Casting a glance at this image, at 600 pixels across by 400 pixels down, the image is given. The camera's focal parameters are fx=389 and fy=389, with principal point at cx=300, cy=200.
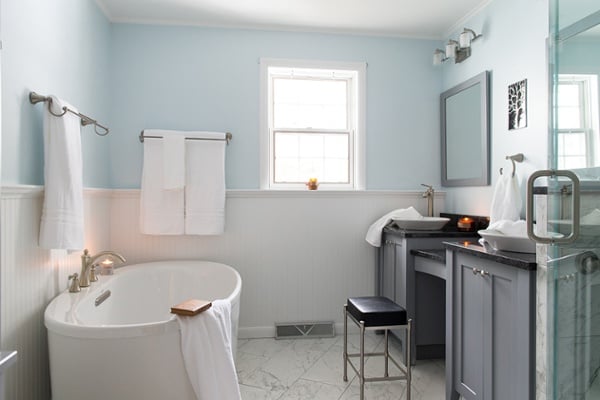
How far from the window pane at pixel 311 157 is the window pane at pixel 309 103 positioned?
10 cm

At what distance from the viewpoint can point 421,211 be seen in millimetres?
3354

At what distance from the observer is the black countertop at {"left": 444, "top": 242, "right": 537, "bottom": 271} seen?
→ 1487mm

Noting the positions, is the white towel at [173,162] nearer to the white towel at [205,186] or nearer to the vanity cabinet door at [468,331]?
the white towel at [205,186]

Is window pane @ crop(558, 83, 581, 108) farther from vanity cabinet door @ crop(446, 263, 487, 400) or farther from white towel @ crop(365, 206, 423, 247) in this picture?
white towel @ crop(365, 206, 423, 247)

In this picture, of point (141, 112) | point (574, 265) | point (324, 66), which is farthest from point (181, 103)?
point (574, 265)

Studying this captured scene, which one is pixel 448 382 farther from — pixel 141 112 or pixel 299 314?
pixel 141 112

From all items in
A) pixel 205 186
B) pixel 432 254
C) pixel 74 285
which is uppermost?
pixel 205 186

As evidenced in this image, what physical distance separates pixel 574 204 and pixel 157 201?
2631 millimetres

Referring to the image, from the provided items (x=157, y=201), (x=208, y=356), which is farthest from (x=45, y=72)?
(x=208, y=356)

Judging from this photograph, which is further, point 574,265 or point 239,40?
point 239,40

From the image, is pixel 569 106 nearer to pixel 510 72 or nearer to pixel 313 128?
pixel 510 72

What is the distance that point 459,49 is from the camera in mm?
2994

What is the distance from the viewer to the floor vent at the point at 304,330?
3156 mm

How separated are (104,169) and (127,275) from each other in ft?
2.73
